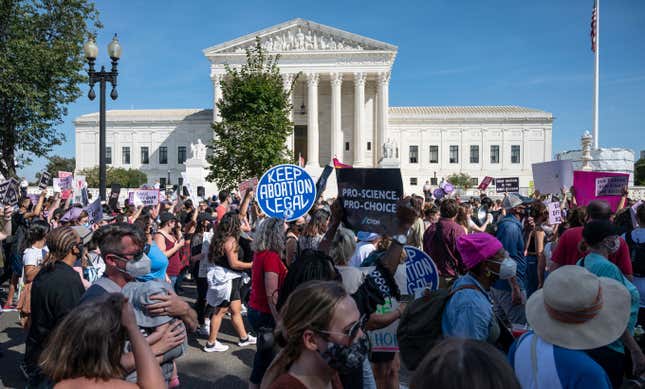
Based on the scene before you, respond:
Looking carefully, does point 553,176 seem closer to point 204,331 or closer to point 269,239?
point 204,331

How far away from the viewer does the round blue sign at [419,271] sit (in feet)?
15.5

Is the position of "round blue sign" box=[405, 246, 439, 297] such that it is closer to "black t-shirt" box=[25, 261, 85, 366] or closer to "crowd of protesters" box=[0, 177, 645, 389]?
"crowd of protesters" box=[0, 177, 645, 389]

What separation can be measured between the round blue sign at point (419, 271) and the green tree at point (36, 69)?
20.6 metres

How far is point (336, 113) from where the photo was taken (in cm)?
5438

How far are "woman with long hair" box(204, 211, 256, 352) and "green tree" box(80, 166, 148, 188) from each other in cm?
5253

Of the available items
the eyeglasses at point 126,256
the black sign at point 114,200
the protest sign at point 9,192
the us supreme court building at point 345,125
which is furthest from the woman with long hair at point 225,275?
the us supreme court building at point 345,125

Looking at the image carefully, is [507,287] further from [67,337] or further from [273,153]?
[273,153]

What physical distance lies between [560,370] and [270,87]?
2265cm

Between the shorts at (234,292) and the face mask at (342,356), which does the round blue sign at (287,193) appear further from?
the face mask at (342,356)

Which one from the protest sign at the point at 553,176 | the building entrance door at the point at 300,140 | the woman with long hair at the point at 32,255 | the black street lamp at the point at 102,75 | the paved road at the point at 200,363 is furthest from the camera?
the building entrance door at the point at 300,140

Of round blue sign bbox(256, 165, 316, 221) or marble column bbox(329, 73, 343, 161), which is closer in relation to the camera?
round blue sign bbox(256, 165, 316, 221)

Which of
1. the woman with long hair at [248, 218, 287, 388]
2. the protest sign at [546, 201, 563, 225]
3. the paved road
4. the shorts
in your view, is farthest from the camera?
the protest sign at [546, 201, 563, 225]

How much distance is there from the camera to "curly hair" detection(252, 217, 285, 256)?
4719 mm

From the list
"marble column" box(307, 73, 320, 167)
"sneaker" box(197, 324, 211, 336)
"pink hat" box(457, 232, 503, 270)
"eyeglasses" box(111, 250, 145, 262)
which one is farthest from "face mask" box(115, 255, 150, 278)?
"marble column" box(307, 73, 320, 167)
